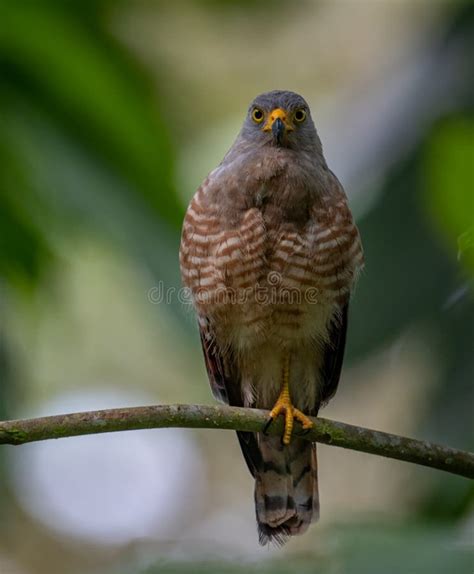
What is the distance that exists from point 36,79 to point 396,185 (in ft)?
6.86

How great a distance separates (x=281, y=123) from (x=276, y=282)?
3.32 ft

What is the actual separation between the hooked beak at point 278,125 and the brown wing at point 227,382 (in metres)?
1.11

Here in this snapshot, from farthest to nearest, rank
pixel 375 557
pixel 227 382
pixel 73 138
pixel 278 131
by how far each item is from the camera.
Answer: pixel 227 382, pixel 278 131, pixel 73 138, pixel 375 557

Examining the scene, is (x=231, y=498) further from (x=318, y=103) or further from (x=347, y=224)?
(x=347, y=224)

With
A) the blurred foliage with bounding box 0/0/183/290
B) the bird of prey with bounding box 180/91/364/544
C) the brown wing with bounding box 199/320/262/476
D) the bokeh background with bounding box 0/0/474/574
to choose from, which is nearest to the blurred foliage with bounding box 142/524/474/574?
the bokeh background with bounding box 0/0/474/574

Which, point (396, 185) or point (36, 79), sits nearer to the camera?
point (36, 79)

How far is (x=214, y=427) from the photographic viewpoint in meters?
3.40

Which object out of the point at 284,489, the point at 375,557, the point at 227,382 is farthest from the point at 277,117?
the point at 375,557

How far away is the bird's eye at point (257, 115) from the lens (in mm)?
5270

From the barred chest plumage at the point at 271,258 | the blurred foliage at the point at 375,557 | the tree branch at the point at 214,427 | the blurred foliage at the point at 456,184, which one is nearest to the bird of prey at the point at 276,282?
the barred chest plumage at the point at 271,258

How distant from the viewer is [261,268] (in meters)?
4.55

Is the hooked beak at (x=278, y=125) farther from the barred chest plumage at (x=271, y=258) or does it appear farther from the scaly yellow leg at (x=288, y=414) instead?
the scaly yellow leg at (x=288, y=414)

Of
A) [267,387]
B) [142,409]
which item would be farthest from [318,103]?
[142,409]

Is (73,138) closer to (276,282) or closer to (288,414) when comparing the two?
(276,282)
